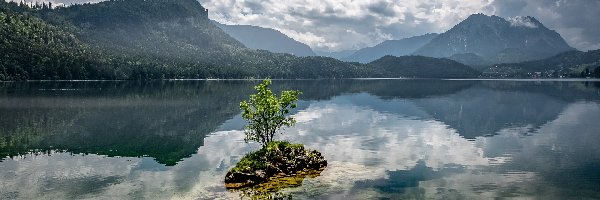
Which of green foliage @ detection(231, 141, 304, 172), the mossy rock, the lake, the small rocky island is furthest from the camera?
green foliage @ detection(231, 141, 304, 172)

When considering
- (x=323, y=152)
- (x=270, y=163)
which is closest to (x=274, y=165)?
(x=270, y=163)

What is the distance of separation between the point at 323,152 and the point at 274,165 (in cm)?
2247

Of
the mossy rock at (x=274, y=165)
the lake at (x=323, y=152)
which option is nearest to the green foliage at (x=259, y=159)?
the mossy rock at (x=274, y=165)

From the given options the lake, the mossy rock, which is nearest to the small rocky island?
the mossy rock

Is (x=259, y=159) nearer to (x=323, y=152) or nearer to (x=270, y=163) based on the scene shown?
(x=270, y=163)

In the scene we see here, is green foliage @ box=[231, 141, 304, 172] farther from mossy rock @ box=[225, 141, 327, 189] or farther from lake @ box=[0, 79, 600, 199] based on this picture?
lake @ box=[0, 79, 600, 199]

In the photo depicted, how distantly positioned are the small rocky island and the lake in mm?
2583

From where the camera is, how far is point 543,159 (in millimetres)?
79000

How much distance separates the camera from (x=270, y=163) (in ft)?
207

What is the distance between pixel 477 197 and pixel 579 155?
40.7 metres

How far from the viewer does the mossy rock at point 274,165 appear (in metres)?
59.2

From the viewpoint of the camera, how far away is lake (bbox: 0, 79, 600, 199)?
56906 millimetres

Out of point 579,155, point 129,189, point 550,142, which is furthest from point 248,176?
point 550,142

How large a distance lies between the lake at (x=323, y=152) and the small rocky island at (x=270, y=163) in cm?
258
